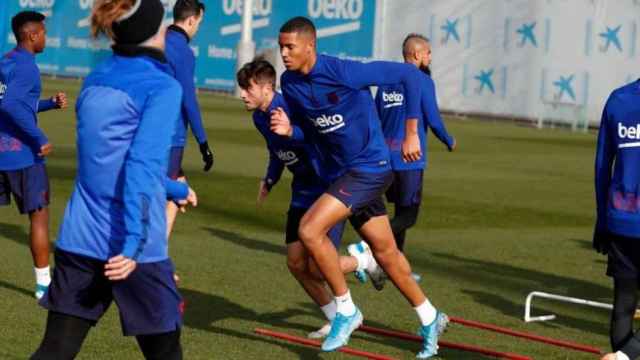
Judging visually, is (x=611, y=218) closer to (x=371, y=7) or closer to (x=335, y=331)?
(x=335, y=331)

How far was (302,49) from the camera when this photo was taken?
30.8ft

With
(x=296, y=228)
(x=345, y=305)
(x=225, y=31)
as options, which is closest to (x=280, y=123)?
(x=296, y=228)

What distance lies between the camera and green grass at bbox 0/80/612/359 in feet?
32.9

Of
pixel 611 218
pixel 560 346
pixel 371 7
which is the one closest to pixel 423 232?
pixel 560 346

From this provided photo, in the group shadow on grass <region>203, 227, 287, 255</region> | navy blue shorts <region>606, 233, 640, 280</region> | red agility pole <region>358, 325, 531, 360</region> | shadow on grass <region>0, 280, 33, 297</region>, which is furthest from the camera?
shadow on grass <region>203, 227, 287, 255</region>

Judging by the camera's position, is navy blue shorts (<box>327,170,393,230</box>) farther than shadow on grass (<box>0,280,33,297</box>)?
No

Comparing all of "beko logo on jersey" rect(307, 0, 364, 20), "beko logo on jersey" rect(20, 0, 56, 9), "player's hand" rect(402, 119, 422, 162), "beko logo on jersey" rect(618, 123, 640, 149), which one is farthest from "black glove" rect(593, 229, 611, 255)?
"beko logo on jersey" rect(20, 0, 56, 9)

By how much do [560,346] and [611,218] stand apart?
2288mm

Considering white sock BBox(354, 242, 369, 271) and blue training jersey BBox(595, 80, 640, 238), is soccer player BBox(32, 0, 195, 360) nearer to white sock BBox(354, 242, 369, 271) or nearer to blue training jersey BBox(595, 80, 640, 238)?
blue training jersey BBox(595, 80, 640, 238)

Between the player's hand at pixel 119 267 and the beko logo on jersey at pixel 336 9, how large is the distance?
37293 mm

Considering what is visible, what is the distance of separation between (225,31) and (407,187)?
115 feet

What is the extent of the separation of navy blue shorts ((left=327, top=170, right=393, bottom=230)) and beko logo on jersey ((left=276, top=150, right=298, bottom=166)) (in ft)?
2.13

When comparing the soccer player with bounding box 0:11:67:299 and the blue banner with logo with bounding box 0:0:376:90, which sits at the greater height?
the soccer player with bounding box 0:11:67:299

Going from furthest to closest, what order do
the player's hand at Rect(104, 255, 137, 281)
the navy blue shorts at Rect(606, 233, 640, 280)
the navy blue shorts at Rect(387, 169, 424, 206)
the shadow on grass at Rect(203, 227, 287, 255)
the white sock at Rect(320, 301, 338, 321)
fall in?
the shadow on grass at Rect(203, 227, 287, 255) → the navy blue shorts at Rect(387, 169, 424, 206) → the white sock at Rect(320, 301, 338, 321) → the navy blue shorts at Rect(606, 233, 640, 280) → the player's hand at Rect(104, 255, 137, 281)
